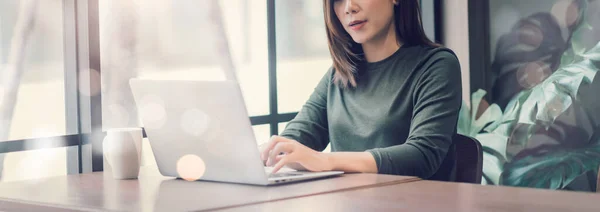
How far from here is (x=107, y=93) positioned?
9.67ft

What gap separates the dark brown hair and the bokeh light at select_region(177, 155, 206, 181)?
0.64m

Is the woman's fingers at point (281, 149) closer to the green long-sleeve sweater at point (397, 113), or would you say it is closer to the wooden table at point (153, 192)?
the wooden table at point (153, 192)

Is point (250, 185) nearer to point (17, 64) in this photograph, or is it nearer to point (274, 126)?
Answer: point (17, 64)

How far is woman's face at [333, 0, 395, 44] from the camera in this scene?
7.03 ft

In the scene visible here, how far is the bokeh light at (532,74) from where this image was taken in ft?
12.8

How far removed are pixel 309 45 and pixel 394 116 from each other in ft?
6.59

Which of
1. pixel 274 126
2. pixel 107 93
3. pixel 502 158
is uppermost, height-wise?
pixel 107 93

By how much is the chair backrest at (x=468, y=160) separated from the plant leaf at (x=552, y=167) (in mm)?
1997

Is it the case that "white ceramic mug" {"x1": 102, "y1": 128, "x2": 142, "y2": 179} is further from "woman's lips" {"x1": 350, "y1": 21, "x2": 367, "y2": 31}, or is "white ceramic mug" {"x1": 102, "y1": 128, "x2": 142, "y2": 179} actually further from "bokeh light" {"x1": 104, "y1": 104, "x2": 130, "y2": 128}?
"bokeh light" {"x1": 104, "y1": 104, "x2": 130, "y2": 128}

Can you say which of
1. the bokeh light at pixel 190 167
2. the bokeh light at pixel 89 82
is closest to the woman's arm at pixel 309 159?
the bokeh light at pixel 190 167

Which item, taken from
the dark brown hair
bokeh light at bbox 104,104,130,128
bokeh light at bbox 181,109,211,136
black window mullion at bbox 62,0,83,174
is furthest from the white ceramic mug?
bokeh light at bbox 104,104,130,128

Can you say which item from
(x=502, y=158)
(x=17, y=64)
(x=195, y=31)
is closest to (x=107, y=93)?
(x=17, y=64)

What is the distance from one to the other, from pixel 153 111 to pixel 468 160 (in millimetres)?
805

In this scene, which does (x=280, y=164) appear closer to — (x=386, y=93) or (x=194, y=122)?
(x=194, y=122)
